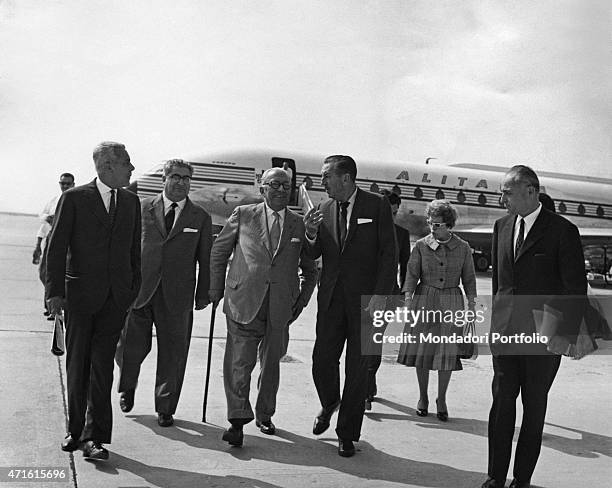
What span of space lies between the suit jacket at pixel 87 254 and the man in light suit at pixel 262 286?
2.47ft

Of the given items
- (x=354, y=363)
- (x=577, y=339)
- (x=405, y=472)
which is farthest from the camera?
(x=354, y=363)

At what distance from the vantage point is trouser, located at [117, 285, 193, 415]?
5.08 meters

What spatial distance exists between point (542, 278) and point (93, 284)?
2369 millimetres

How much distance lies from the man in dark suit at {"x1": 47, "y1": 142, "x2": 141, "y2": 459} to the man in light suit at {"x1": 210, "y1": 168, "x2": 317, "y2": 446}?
28.9 inches

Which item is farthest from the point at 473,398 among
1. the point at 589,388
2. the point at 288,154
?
the point at 288,154

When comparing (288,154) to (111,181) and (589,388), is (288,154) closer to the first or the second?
(589,388)

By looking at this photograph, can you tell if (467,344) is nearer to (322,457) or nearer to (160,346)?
(322,457)

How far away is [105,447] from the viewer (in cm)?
442

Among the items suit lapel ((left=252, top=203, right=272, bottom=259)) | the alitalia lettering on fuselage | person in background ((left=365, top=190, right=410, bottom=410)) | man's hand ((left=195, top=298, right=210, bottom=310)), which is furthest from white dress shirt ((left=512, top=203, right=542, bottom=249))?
the alitalia lettering on fuselage

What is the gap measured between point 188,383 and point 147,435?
1482 mm

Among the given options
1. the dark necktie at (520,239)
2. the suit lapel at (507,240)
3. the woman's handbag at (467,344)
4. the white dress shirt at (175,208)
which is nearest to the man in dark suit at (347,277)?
the suit lapel at (507,240)

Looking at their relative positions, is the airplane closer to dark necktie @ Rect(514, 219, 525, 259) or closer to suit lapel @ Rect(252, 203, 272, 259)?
suit lapel @ Rect(252, 203, 272, 259)

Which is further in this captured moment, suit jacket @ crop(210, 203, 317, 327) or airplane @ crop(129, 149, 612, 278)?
airplane @ crop(129, 149, 612, 278)

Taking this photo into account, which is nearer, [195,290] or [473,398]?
[195,290]
